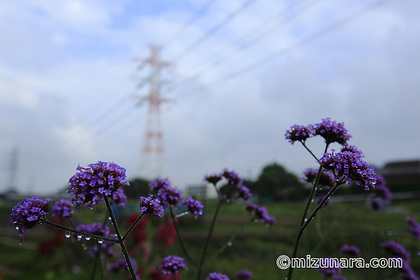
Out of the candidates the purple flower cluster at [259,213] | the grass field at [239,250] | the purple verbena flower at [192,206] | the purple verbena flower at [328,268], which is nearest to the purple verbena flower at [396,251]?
the grass field at [239,250]

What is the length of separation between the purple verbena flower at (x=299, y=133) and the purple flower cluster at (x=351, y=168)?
0.54 m

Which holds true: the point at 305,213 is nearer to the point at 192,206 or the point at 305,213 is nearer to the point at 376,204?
the point at 192,206

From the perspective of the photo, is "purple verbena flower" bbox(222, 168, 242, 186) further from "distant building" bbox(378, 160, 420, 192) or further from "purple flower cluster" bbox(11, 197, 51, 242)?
"distant building" bbox(378, 160, 420, 192)

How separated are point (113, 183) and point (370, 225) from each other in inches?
684

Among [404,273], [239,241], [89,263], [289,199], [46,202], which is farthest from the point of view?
[289,199]

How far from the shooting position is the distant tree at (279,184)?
53.0 feet

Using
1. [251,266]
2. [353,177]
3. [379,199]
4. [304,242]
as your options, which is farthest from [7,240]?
[353,177]

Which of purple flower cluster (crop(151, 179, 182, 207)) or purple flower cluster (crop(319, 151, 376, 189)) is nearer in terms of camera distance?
purple flower cluster (crop(319, 151, 376, 189))

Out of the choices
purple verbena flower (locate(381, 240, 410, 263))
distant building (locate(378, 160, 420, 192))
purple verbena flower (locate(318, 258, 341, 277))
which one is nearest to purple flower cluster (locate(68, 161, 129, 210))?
purple verbena flower (locate(318, 258, 341, 277))

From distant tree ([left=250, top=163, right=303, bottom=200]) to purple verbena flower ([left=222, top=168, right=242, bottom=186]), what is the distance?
11.6 m

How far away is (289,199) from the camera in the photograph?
1873 cm

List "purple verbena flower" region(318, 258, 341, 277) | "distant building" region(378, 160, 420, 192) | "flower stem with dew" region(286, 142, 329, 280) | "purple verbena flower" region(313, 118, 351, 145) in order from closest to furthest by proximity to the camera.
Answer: "flower stem with dew" region(286, 142, 329, 280)
"purple verbena flower" region(313, 118, 351, 145)
"purple verbena flower" region(318, 258, 341, 277)
"distant building" region(378, 160, 420, 192)

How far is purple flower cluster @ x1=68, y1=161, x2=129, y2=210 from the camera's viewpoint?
7.52 feet

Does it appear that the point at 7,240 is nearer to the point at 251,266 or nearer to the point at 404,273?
the point at 251,266
